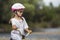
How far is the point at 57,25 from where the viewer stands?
4703 centimetres

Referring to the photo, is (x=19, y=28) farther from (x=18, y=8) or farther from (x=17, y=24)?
(x=18, y=8)

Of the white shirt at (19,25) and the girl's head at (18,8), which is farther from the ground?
the girl's head at (18,8)

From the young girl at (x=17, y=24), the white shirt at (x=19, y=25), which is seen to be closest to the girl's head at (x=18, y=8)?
the young girl at (x=17, y=24)

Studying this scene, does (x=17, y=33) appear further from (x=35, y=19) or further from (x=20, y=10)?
(x=35, y=19)

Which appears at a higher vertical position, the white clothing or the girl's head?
the girl's head

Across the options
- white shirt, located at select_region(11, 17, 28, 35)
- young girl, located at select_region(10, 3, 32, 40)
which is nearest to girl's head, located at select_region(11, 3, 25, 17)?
young girl, located at select_region(10, 3, 32, 40)

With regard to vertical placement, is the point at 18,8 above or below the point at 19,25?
above

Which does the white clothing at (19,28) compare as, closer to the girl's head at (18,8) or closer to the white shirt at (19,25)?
the white shirt at (19,25)

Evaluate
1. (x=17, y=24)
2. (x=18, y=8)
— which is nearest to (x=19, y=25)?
(x=17, y=24)

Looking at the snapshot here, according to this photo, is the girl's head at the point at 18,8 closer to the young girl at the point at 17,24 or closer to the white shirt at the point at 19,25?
the young girl at the point at 17,24

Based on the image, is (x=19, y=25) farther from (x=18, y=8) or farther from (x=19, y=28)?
(x=18, y=8)

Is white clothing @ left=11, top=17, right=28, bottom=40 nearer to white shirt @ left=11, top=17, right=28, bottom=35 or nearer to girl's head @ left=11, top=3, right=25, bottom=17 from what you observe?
white shirt @ left=11, top=17, right=28, bottom=35

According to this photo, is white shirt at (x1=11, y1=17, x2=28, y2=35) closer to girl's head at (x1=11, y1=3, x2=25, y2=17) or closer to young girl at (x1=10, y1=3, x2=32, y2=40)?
young girl at (x1=10, y1=3, x2=32, y2=40)

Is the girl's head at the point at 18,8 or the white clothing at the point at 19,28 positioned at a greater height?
the girl's head at the point at 18,8
